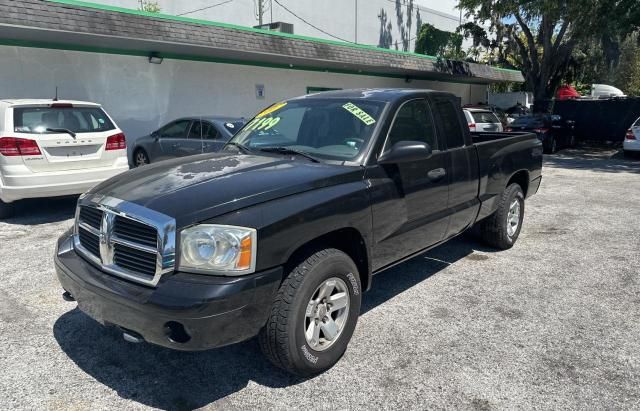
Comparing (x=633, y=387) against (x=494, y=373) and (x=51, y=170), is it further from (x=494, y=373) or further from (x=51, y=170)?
(x=51, y=170)

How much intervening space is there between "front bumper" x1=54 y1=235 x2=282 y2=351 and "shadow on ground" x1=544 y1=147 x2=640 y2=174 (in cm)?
1330

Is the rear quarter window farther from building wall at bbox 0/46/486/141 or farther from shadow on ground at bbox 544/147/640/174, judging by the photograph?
building wall at bbox 0/46/486/141

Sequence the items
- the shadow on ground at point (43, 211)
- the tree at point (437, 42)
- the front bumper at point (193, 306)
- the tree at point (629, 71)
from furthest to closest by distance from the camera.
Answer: the tree at point (629, 71) < the tree at point (437, 42) < the shadow on ground at point (43, 211) < the front bumper at point (193, 306)

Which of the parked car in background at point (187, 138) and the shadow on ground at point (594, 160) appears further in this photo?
the shadow on ground at point (594, 160)

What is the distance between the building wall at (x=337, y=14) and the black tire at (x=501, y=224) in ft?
62.6

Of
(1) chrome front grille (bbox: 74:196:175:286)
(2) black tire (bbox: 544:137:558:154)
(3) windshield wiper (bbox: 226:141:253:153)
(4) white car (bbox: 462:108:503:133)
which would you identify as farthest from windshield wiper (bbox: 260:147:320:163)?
(2) black tire (bbox: 544:137:558:154)

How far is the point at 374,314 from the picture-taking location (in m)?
4.00

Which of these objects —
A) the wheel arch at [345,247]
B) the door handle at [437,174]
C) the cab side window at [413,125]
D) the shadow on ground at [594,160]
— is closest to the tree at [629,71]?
the shadow on ground at [594,160]

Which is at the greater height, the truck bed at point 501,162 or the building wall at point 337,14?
the building wall at point 337,14

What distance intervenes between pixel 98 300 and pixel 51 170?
15.2 feet

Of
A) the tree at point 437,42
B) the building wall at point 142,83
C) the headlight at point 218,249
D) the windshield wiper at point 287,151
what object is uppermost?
the tree at point 437,42

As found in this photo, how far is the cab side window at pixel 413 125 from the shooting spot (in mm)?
3830

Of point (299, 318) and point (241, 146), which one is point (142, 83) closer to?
point (241, 146)

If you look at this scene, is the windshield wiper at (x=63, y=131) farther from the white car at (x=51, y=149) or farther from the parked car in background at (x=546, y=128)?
the parked car in background at (x=546, y=128)
